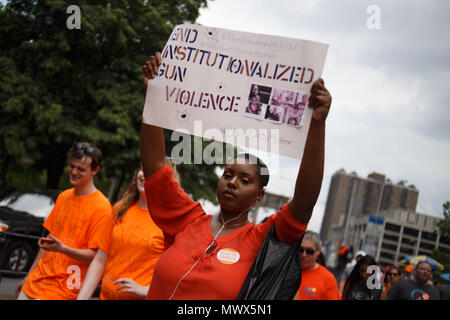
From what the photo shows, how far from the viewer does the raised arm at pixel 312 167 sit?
→ 194cm

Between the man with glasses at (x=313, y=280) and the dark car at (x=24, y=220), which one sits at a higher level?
the man with glasses at (x=313, y=280)

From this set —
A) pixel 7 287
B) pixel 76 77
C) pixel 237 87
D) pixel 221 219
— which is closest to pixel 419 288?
pixel 221 219

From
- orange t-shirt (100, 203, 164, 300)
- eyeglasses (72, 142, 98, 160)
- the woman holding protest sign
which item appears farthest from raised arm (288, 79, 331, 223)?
eyeglasses (72, 142, 98, 160)

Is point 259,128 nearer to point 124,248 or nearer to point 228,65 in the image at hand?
point 228,65

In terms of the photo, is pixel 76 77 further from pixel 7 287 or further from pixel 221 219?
pixel 221 219

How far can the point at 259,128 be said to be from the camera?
2193 mm

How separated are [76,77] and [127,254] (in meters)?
13.0

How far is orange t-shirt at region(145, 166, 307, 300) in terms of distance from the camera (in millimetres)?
2010

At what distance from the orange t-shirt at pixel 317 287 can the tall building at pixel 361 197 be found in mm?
46257

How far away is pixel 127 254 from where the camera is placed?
335cm

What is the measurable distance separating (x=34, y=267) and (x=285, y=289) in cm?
273

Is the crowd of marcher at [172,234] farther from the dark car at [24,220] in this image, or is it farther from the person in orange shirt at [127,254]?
the dark car at [24,220]

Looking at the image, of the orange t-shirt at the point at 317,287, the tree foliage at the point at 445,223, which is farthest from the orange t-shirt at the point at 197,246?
the tree foliage at the point at 445,223
